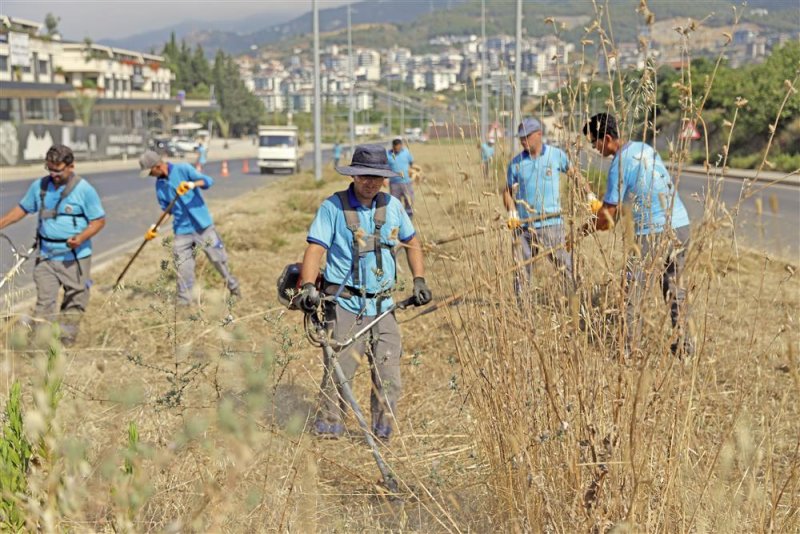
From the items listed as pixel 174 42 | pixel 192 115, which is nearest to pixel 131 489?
pixel 192 115

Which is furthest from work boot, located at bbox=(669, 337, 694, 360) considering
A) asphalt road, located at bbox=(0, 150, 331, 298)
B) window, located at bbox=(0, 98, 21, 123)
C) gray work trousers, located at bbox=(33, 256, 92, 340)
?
window, located at bbox=(0, 98, 21, 123)

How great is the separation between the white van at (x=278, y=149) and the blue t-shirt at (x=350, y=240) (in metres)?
36.6

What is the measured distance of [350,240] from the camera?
4.65 m

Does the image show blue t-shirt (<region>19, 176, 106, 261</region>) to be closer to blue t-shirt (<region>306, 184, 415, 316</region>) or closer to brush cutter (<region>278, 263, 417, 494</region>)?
brush cutter (<region>278, 263, 417, 494</region>)

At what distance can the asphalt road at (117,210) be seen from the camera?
12.1m

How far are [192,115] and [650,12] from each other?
115 m

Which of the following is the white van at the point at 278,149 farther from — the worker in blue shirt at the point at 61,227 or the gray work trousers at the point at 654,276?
the gray work trousers at the point at 654,276

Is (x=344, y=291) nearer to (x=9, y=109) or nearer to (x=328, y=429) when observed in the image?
(x=328, y=429)

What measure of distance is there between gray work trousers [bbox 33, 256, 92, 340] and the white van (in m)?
34.1

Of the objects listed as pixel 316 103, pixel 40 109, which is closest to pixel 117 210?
pixel 316 103

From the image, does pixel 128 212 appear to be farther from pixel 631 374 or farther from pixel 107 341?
pixel 631 374

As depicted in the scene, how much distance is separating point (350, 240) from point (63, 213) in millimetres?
3025

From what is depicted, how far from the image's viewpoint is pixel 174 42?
130000mm

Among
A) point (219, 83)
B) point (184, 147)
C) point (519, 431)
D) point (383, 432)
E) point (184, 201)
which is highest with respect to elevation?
point (219, 83)
